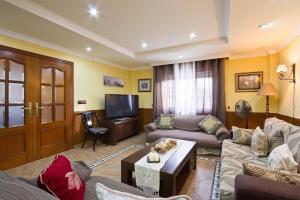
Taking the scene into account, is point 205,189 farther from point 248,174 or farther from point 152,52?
point 152,52

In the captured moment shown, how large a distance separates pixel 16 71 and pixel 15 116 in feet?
2.65

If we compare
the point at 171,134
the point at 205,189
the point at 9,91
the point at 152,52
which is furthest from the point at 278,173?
the point at 9,91

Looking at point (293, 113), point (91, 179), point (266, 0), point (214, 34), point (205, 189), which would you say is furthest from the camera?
point (214, 34)

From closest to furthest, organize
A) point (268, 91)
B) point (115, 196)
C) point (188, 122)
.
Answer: point (115, 196) → point (268, 91) → point (188, 122)

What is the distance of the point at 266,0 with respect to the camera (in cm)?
191

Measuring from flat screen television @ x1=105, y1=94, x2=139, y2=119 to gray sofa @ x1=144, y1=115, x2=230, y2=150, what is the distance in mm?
1086

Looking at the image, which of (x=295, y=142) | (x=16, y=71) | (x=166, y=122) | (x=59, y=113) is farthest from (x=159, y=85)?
(x=295, y=142)

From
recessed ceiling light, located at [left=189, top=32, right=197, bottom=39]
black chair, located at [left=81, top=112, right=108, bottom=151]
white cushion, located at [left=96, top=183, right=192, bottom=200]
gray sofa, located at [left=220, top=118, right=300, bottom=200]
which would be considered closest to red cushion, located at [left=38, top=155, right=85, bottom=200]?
white cushion, located at [left=96, top=183, right=192, bottom=200]

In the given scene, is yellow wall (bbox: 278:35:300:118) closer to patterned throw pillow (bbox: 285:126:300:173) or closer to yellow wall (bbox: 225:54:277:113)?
yellow wall (bbox: 225:54:277:113)

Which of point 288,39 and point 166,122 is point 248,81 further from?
point 166,122

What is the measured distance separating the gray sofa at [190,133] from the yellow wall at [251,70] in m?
0.97

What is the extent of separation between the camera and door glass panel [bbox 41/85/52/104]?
3340 mm

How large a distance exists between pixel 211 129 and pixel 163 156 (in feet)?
6.60

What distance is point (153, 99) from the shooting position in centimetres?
520
